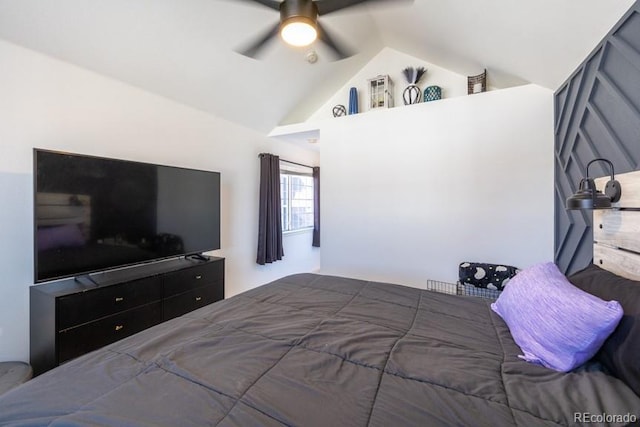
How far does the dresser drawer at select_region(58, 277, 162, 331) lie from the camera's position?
1.83m

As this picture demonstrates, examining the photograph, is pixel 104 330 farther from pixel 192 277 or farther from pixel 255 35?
pixel 255 35

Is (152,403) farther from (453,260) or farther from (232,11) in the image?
(453,260)

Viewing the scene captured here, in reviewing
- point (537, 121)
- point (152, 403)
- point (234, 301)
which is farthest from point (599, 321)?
point (537, 121)

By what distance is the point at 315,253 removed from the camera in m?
5.54

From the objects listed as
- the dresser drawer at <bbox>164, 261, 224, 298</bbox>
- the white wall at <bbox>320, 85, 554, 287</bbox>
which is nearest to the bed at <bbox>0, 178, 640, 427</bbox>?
the dresser drawer at <bbox>164, 261, 224, 298</bbox>

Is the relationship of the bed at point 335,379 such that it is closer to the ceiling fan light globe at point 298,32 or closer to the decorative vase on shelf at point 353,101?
the ceiling fan light globe at point 298,32

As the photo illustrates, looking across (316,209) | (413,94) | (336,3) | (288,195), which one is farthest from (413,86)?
(316,209)

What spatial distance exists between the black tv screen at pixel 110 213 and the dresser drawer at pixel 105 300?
0.22 metres

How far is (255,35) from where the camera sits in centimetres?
184

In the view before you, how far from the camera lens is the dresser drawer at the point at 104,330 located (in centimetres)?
184

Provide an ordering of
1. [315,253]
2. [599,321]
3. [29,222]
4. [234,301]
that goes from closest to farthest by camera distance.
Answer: [599,321]
[234,301]
[29,222]
[315,253]

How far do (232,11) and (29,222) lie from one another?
219 centimetres

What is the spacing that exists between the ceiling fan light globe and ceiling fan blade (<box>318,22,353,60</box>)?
0.44 ft

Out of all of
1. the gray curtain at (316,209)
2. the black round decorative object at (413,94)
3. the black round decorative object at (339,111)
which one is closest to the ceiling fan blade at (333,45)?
the black round decorative object at (413,94)
